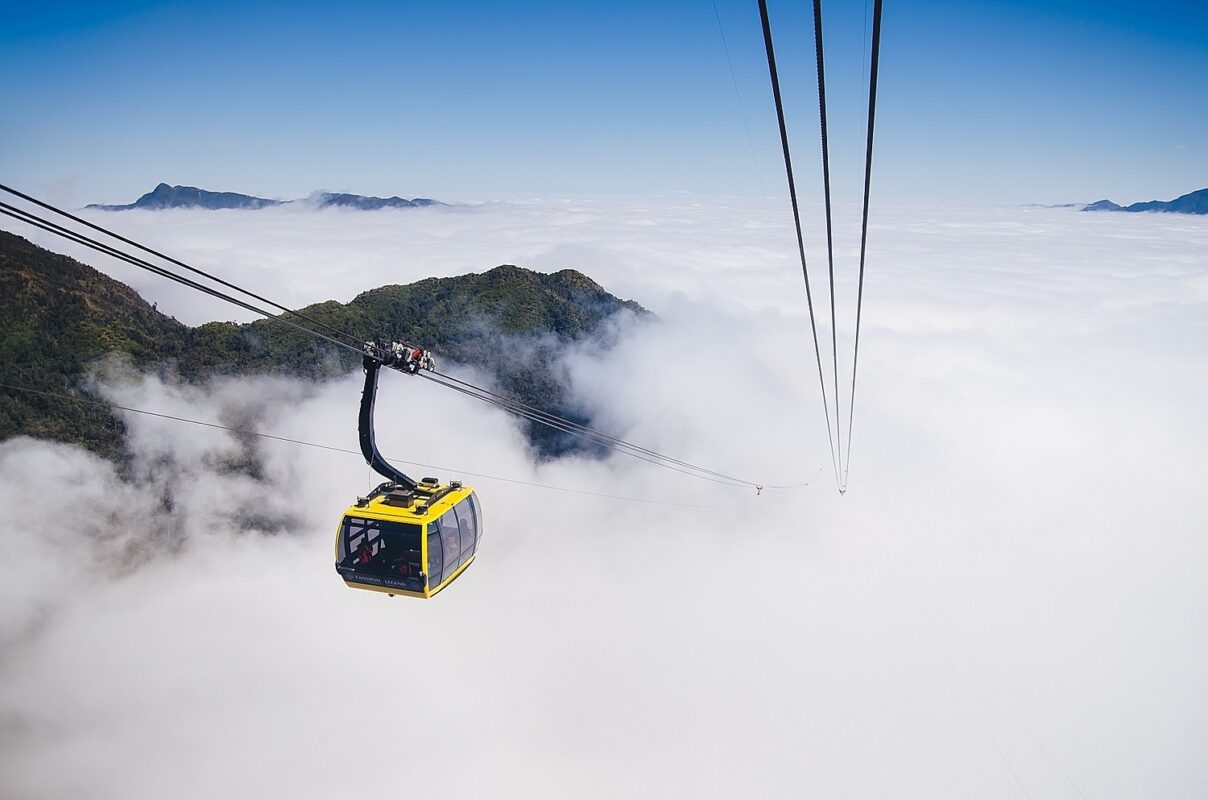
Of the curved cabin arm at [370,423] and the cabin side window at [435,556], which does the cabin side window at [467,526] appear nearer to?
the cabin side window at [435,556]

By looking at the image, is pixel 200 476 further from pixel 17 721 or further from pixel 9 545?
pixel 17 721

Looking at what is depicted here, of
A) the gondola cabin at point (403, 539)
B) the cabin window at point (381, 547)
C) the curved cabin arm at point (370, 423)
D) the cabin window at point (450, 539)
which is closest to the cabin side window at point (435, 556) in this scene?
the gondola cabin at point (403, 539)

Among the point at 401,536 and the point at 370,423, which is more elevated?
the point at 370,423

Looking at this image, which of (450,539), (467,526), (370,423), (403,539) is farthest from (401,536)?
(370,423)

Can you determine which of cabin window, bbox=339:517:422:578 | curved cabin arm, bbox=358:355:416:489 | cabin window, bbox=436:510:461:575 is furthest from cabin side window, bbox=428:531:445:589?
curved cabin arm, bbox=358:355:416:489

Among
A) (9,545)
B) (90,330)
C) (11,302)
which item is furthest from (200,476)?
(11,302)

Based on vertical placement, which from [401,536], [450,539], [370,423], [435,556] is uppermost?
[370,423]

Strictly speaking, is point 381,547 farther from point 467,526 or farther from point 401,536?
point 467,526
